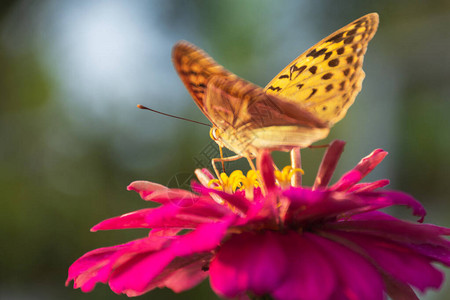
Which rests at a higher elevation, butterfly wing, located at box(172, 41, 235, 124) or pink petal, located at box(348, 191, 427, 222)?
butterfly wing, located at box(172, 41, 235, 124)

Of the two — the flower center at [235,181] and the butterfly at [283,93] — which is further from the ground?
the butterfly at [283,93]

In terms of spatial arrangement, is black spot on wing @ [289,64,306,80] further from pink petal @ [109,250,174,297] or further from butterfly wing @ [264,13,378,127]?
pink petal @ [109,250,174,297]

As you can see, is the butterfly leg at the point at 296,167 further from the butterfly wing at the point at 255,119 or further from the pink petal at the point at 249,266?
the pink petal at the point at 249,266

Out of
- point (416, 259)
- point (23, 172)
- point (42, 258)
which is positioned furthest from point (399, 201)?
point (23, 172)

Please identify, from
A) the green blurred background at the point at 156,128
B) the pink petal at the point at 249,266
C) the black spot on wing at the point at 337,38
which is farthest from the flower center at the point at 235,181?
the green blurred background at the point at 156,128

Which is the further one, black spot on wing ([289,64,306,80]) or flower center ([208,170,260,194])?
black spot on wing ([289,64,306,80])

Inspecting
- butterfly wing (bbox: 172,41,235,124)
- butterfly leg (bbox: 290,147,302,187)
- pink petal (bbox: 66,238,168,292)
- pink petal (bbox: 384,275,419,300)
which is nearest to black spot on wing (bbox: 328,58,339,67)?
butterfly leg (bbox: 290,147,302,187)
